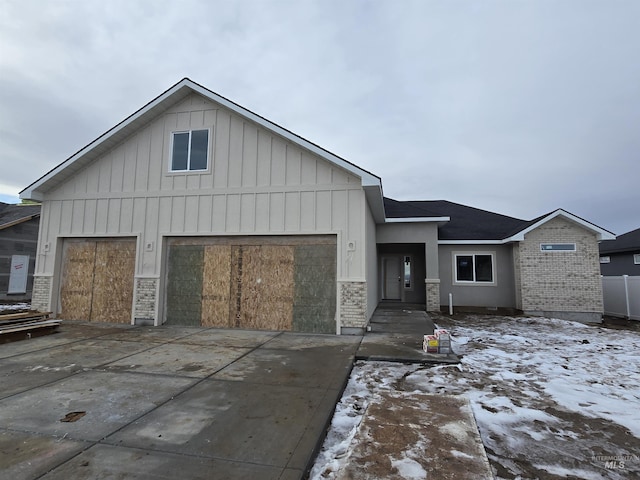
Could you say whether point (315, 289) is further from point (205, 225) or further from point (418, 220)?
point (418, 220)

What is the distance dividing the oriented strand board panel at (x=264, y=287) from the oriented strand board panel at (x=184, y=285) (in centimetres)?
115

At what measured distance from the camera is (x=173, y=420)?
11.0ft

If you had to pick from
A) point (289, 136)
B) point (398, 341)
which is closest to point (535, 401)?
point (398, 341)

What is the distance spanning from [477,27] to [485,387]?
1076cm

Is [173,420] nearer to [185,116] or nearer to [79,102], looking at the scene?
[185,116]

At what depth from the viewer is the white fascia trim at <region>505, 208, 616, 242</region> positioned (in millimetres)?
12203

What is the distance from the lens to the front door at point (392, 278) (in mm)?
18406

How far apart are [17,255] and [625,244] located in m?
37.4

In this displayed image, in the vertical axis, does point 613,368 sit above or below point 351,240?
below

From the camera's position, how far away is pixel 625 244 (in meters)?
22.4

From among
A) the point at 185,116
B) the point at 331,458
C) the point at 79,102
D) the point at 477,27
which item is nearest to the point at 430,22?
the point at 477,27

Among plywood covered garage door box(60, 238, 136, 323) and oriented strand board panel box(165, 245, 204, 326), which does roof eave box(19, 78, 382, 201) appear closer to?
plywood covered garage door box(60, 238, 136, 323)

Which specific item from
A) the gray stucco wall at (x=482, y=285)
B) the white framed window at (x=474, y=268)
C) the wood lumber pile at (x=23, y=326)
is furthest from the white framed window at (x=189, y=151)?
the white framed window at (x=474, y=268)

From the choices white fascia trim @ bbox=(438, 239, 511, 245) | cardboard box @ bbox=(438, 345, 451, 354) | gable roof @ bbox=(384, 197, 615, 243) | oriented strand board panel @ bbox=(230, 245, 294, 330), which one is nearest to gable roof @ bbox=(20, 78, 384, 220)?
oriented strand board panel @ bbox=(230, 245, 294, 330)
